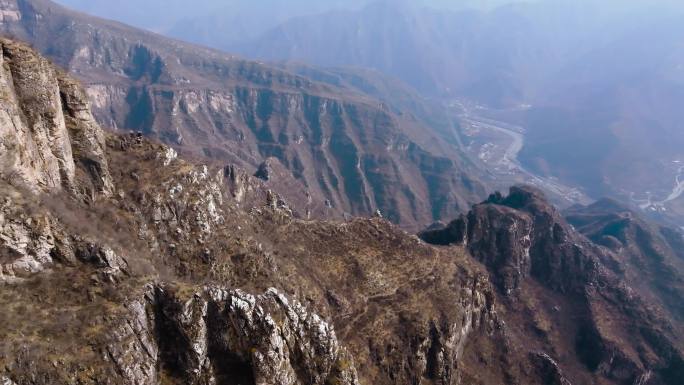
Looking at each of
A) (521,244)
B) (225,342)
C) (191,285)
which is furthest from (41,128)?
(521,244)

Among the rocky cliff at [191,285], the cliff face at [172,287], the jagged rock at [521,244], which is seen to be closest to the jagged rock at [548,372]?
the rocky cliff at [191,285]

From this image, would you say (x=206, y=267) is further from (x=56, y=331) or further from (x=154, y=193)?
(x=56, y=331)

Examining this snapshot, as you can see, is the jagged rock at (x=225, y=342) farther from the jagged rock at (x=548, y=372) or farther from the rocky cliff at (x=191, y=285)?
the jagged rock at (x=548, y=372)

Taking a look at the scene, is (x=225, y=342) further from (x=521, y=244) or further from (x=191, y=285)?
(x=521, y=244)

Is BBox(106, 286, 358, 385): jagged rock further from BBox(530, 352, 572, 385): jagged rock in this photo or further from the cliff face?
BBox(530, 352, 572, 385): jagged rock

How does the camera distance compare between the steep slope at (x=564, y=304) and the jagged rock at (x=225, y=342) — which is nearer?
the jagged rock at (x=225, y=342)


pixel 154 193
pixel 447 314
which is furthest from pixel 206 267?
pixel 447 314

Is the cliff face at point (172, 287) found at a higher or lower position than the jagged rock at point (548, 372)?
higher

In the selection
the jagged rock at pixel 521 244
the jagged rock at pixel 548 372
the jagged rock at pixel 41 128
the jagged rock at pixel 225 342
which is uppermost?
the jagged rock at pixel 41 128
